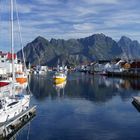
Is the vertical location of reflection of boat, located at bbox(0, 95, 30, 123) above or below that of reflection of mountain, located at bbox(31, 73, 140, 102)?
above

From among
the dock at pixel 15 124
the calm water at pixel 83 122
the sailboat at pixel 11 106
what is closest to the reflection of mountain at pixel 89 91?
the calm water at pixel 83 122

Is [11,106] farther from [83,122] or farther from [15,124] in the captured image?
[83,122]

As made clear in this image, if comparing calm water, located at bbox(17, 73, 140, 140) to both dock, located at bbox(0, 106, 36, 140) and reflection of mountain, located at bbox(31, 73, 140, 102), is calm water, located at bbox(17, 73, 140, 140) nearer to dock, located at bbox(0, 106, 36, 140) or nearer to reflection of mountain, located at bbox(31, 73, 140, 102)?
dock, located at bbox(0, 106, 36, 140)

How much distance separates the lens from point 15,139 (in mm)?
34094

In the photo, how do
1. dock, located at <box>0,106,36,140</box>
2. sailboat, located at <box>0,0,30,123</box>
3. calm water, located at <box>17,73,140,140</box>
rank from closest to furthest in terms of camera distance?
dock, located at <box>0,106,36,140</box> → calm water, located at <box>17,73,140,140</box> → sailboat, located at <box>0,0,30,123</box>

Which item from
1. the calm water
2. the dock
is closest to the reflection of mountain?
the calm water

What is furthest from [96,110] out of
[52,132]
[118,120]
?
[52,132]

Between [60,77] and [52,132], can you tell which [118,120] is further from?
[60,77]

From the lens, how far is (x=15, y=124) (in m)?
37.3

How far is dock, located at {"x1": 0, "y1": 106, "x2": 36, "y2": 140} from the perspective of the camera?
32.7 meters

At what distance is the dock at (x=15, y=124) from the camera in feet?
107

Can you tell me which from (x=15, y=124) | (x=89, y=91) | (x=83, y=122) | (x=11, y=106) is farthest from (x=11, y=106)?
(x=89, y=91)

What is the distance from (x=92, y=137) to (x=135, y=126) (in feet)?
23.7

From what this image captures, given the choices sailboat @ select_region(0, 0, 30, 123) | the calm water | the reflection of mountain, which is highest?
sailboat @ select_region(0, 0, 30, 123)
